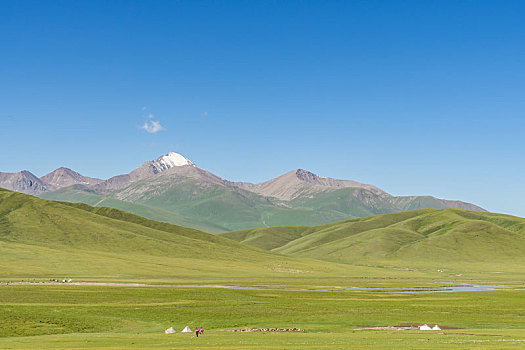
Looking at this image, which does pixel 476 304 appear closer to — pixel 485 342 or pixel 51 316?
pixel 485 342

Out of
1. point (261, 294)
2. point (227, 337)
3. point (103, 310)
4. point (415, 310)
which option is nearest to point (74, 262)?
point (261, 294)

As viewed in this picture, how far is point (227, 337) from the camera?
2210 inches

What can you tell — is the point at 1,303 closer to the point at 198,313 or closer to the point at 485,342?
the point at 198,313

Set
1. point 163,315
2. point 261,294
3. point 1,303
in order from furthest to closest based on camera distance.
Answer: point 261,294
point 1,303
point 163,315

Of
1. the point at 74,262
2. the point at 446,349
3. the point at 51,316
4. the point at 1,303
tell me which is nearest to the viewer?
the point at 446,349

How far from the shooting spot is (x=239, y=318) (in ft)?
253

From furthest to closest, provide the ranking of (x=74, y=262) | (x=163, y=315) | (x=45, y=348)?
(x=74, y=262), (x=163, y=315), (x=45, y=348)

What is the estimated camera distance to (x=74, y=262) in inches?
7810

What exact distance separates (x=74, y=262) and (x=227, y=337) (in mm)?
156846

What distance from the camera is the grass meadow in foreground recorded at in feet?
A: 162

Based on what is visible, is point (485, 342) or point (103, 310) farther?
point (103, 310)

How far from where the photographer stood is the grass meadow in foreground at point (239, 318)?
49406 millimetres

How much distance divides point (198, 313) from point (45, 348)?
125 ft

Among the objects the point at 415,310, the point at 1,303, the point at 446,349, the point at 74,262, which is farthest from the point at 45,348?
the point at 74,262
